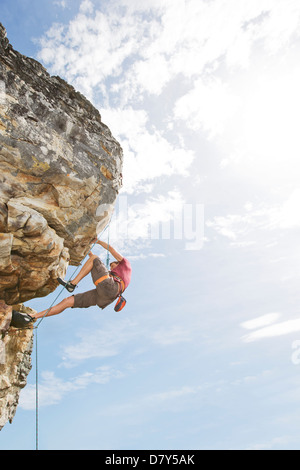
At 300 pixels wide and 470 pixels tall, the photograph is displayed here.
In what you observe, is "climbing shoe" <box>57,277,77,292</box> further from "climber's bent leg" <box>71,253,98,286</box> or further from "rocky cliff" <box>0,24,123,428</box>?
"rocky cliff" <box>0,24,123,428</box>

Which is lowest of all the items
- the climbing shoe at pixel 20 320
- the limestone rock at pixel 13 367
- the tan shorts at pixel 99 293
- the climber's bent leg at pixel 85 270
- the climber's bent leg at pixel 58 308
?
the limestone rock at pixel 13 367

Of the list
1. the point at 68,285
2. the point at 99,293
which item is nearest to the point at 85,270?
the point at 68,285

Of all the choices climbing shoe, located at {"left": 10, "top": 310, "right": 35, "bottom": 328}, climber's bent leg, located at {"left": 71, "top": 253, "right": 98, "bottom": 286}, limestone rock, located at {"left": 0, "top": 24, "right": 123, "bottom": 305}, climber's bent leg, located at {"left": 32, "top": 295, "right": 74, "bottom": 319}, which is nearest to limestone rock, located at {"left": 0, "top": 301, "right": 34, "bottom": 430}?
climbing shoe, located at {"left": 10, "top": 310, "right": 35, "bottom": 328}

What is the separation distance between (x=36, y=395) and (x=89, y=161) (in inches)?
351

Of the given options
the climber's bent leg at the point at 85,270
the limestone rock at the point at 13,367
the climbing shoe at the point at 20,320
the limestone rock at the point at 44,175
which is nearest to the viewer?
the limestone rock at the point at 44,175

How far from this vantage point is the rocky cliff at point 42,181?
8.36 metres

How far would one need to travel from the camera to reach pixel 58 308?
31.0 feet

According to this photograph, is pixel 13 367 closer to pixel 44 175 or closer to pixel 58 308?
pixel 58 308

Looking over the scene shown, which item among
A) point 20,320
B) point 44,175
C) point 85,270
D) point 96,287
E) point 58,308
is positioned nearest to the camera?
point 44,175

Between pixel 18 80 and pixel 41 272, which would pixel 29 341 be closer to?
pixel 41 272

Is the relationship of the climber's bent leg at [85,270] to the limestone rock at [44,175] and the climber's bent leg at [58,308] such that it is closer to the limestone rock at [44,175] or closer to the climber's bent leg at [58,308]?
the climber's bent leg at [58,308]

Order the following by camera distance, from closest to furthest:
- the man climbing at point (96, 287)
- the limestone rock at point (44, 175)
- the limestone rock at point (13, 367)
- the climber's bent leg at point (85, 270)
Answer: the limestone rock at point (44, 175) → the man climbing at point (96, 287) → the climber's bent leg at point (85, 270) → the limestone rock at point (13, 367)

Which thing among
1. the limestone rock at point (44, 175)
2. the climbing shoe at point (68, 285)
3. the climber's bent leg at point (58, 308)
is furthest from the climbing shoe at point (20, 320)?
the climbing shoe at point (68, 285)

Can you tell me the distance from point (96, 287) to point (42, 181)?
421 cm
